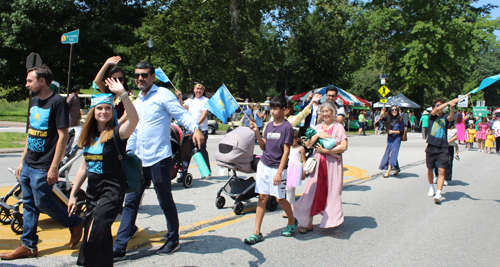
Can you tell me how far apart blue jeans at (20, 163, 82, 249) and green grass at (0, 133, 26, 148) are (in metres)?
10.5

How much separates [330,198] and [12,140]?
13.2 metres

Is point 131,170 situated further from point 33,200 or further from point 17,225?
point 17,225

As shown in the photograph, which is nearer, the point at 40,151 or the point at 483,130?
the point at 40,151

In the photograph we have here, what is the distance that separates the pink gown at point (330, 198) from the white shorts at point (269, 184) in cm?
53

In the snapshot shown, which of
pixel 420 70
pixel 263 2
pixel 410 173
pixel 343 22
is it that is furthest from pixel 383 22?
pixel 410 173

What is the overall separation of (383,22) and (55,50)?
26443 mm

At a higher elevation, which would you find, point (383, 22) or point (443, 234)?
point (383, 22)

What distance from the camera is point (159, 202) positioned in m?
4.16

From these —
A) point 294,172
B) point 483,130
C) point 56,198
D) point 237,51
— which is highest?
point 237,51

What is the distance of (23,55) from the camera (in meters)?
26.7

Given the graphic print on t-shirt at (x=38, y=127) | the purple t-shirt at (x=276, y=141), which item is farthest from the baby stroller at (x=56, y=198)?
the purple t-shirt at (x=276, y=141)

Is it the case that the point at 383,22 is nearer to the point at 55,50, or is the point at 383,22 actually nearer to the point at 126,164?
the point at 55,50

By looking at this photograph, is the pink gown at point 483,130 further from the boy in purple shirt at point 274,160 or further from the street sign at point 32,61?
the street sign at point 32,61

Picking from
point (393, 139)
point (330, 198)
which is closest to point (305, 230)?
point (330, 198)
